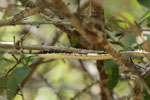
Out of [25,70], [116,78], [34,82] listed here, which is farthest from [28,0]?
[34,82]

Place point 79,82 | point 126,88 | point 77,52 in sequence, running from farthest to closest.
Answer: point 79,82 < point 126,88 < point 77,52

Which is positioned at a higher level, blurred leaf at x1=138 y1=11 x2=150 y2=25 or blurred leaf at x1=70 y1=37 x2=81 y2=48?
blurred leaf at x1=138 y1=11 x2=150 y2=25

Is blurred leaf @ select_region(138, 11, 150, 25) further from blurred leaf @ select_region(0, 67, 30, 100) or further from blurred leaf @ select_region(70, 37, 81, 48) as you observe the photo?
blurred leaf @ select_region(0, 67, 30, 100)

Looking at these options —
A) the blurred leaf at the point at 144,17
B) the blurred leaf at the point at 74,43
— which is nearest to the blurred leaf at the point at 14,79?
the blurred leaf at the point at 74,43

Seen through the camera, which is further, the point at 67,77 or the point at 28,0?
the point at 67,77

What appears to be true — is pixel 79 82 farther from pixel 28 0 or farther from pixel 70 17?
pixel 70 17

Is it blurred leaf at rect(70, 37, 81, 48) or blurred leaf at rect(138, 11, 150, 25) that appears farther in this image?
blurred leaf at rect(70, 37, 81, 48)

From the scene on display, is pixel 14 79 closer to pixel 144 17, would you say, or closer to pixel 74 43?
pixel 74 43

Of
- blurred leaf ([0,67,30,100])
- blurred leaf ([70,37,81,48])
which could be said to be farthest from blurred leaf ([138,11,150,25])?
blurred leaf ([0,67,30,100])

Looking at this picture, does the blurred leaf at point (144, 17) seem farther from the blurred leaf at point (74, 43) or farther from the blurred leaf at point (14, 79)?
the blurred leaf at point (14, 79)

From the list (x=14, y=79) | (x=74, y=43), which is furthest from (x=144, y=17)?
(x=14, y=79)

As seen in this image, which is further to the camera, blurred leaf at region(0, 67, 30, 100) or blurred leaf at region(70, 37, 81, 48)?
blurred leaf at region(70, 37, 81, 48)
